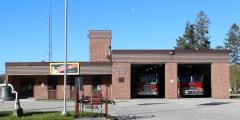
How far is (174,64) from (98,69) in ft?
25.2

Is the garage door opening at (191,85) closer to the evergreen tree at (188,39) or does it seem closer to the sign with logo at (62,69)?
the sign with logo at (62,69)

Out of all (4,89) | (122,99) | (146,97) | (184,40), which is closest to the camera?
(4,89)

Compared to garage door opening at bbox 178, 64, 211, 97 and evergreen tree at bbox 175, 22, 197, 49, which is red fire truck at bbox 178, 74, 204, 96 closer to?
garage door opening at bbox 178, 64, 211, 97

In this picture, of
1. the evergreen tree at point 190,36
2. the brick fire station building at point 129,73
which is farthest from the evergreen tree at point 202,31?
the brick fire station building at point 129,73

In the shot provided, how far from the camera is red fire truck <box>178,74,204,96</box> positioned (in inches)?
2103

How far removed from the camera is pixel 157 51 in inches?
2092

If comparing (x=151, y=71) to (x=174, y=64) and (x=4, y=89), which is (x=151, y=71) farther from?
(x=4, y=89)

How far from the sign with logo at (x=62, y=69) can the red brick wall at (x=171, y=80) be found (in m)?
8.96

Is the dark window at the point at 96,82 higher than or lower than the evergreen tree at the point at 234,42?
lower

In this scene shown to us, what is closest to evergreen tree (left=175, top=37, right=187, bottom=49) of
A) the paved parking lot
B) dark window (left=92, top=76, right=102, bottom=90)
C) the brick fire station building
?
the brick fire station building

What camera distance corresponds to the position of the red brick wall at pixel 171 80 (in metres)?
52.8

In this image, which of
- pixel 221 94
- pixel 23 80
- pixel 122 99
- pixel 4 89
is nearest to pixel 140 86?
pixel 122 99

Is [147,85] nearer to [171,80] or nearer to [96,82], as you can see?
[171,80]

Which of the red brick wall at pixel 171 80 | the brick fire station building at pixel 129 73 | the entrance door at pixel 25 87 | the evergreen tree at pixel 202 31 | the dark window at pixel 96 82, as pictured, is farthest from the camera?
the evergreen tree at pixel 202 31
